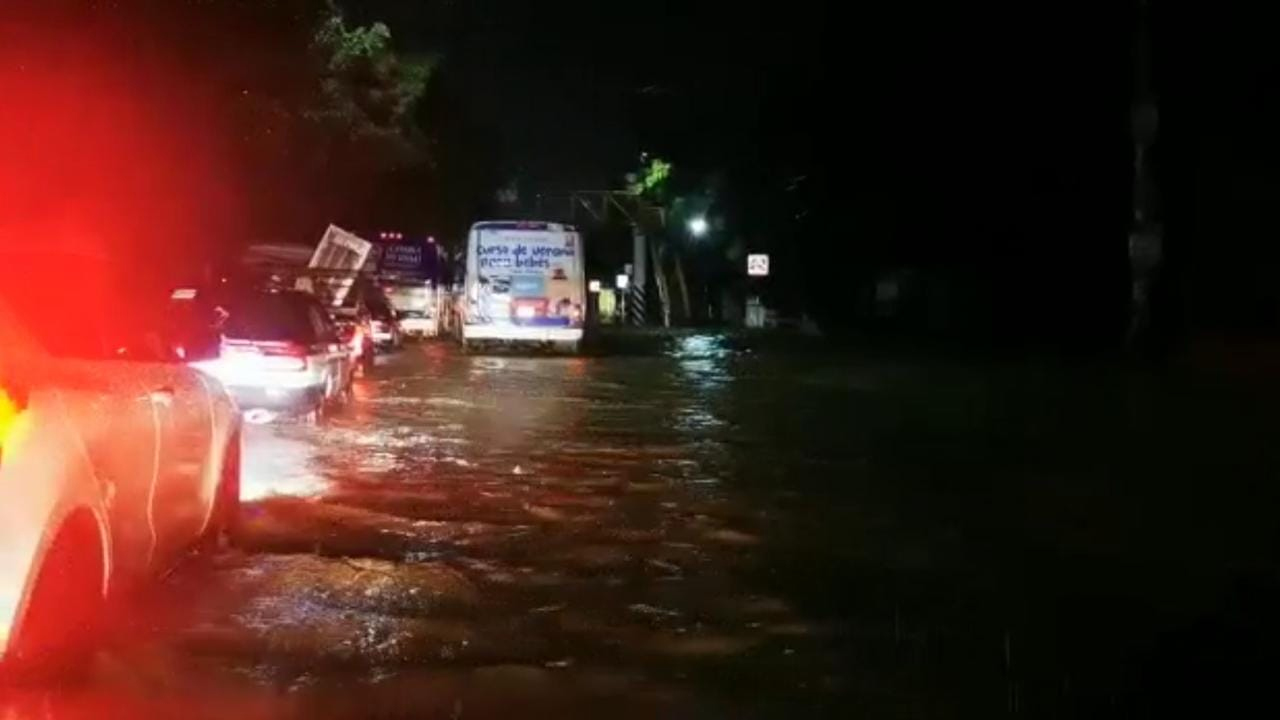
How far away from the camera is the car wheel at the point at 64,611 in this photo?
6.54 metres

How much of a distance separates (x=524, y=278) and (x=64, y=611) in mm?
30036

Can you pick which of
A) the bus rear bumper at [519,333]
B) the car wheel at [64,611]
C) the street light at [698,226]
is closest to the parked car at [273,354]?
the car wheel at [64,611]

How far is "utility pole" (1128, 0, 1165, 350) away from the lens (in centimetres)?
3178

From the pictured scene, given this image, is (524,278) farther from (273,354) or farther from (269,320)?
(273,354)

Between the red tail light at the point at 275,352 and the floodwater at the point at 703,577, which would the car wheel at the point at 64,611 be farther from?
the red tail light at the point at 275,352

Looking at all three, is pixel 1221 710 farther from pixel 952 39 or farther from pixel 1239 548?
pixel 952 39

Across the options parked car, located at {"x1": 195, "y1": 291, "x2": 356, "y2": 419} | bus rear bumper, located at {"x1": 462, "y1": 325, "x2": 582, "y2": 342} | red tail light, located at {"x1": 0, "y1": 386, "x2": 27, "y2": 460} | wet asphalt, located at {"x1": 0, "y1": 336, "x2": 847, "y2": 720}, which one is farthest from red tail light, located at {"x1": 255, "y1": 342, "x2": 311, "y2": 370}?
bus rear bumper, located at {"x1": 462, "y1": 325, "x2": 582, "y2": 342}

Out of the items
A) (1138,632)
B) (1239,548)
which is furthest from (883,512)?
(1138,632)

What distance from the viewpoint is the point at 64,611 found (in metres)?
7.00

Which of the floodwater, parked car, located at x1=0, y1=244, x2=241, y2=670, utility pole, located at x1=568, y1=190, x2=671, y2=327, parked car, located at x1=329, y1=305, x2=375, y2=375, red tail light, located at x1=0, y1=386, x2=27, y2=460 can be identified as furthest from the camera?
utility pole, located at x1=568, y1=190, x2=671, y2=327

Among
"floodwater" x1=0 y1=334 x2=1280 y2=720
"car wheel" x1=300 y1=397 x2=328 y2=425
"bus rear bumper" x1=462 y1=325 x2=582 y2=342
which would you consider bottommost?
"floodwater" x1=0 y1=334 x2=1280 y2=720

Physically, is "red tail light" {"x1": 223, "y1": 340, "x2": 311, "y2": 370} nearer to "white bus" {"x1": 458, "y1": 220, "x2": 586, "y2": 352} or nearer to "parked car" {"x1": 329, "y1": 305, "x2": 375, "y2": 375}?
"parked car" {"x1": 329, "y1": 305, "x2": 375, "y2": 375}

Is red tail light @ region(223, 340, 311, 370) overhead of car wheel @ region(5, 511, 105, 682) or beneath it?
overhead

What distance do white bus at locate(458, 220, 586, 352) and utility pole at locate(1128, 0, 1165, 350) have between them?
11.4m
